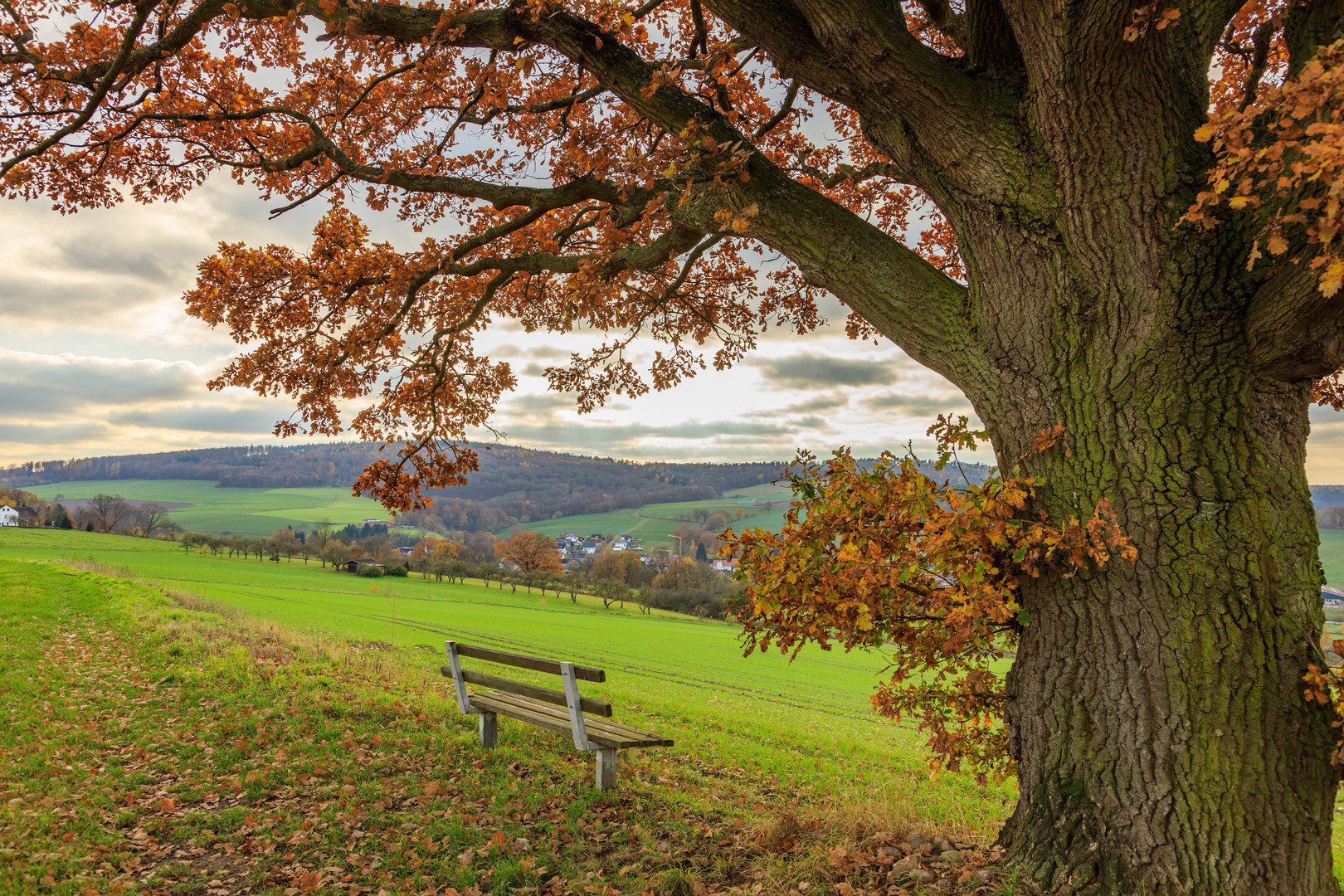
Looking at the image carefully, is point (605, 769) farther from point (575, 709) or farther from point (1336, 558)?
point (1336, 558)

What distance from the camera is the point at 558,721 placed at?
6.41 meters

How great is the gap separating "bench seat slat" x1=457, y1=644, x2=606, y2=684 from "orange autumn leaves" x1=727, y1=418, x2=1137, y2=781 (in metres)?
2.07

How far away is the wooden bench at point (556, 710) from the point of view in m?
6.00

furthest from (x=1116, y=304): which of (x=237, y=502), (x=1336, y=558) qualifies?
(x=237, y=502)

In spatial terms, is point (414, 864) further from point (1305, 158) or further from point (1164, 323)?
point (1305, 158)

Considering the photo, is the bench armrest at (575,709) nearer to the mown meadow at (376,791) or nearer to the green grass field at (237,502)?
the mown meadow at (376,791)

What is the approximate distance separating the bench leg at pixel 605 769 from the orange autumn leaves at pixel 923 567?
2314 millimetres

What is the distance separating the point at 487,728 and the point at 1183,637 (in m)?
6.12

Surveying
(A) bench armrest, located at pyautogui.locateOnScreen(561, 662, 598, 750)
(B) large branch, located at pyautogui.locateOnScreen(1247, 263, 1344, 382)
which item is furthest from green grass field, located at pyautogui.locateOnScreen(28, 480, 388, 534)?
(B) large branch, located at pyautogui.locateOnScreen(1247, 263, 1344, 382)

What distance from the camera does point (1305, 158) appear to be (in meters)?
3.20

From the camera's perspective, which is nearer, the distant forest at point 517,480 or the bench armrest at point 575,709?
the bench armrest at point 575,709

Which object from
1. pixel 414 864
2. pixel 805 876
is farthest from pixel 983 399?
pixel 414 864

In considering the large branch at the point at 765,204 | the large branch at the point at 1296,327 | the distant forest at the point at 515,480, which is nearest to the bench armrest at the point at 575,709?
the large branch at the point at 765,204

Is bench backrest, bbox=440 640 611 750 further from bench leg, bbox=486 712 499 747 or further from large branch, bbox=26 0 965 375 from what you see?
large branch, bbox=26 0 965 375
